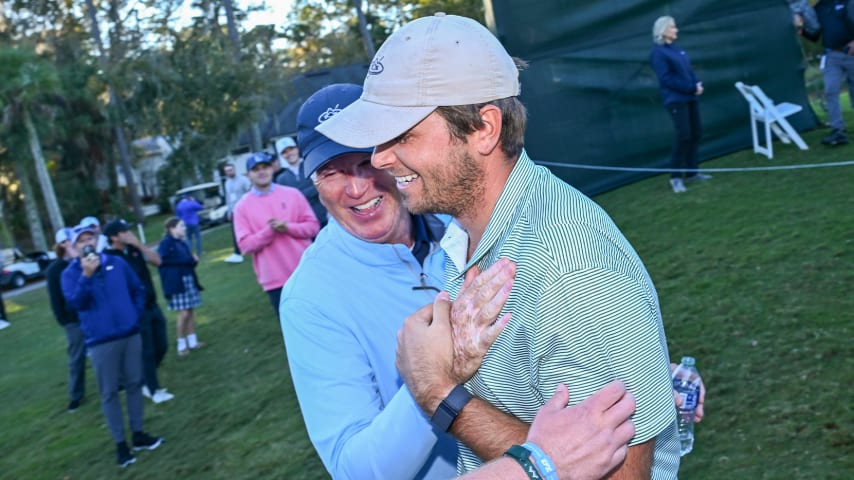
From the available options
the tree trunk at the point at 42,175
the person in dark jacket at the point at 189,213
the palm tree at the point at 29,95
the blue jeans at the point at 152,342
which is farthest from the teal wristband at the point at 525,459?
the tree trunk at the point at 42,175

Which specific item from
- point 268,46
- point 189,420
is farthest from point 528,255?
point 268,46

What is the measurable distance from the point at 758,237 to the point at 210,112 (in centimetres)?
3506

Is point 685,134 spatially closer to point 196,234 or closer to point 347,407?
point 347,407

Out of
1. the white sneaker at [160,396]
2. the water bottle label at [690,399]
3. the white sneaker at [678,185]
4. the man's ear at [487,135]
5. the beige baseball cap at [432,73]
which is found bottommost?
the white sneaker at [160,396]

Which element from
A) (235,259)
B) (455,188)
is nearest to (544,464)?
(455,188)

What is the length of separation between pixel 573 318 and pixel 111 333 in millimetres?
6207

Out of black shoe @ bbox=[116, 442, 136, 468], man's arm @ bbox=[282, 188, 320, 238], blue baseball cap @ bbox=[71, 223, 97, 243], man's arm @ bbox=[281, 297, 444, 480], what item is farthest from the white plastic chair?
man's arm @ bbox=[281, 297, 444, 480]

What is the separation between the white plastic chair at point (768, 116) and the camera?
10523mm

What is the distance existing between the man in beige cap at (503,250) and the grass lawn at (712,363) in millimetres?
2524

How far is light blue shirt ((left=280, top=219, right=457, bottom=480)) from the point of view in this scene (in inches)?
74.4

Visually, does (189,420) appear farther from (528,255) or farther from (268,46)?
(268,46)

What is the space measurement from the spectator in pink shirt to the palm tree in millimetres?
31845

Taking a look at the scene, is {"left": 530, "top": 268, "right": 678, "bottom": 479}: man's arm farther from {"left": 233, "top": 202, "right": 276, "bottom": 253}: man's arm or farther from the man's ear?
{"left": 233, "top": 202, "right": 276, "bottom": 253}: man's arm

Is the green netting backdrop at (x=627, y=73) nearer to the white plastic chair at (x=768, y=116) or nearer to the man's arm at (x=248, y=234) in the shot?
the white plastic chair at (x=768, y=116)
